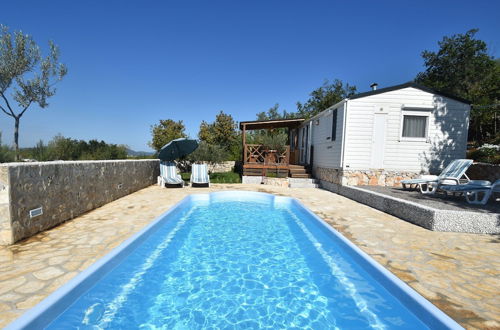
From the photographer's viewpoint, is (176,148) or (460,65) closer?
(176,148)

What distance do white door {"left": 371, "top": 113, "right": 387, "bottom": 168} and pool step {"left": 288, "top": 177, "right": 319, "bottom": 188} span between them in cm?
321

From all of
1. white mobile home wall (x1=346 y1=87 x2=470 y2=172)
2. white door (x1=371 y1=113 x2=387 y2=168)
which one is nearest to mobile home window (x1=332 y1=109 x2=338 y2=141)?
white mobile home wall (x1=346 y1=87 x2=470 y2=172)

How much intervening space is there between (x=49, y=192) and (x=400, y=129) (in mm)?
11264

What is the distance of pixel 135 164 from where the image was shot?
885cm

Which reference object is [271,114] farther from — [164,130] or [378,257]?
[378,257]

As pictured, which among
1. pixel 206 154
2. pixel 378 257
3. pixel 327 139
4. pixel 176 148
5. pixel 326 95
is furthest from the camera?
pixel 326 95

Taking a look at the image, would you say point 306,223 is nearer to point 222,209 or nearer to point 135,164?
point 222,209

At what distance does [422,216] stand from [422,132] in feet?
18.8

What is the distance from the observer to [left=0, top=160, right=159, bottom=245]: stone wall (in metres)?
3.41

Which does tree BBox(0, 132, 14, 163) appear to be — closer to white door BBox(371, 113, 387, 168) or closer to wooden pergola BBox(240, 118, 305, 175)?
wooden pergola BBox(240, 118, 305, 175)

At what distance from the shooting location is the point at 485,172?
7.88 m

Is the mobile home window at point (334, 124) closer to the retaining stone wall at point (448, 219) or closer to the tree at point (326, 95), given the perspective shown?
the retaining stone wall at point (448, 219)

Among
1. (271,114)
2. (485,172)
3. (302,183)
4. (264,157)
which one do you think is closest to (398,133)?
(485,172)

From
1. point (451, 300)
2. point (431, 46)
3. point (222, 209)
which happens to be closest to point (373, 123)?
point (222, 209)
